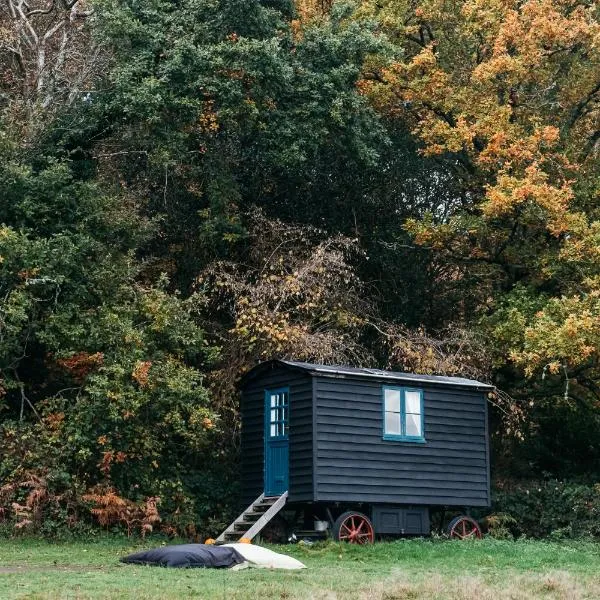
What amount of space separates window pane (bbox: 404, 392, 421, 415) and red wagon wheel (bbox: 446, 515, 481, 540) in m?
2.39

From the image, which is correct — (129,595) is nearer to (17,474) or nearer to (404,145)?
(17,474)

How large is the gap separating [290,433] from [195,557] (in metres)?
5.90

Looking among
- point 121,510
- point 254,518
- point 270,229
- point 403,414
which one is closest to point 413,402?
point 403,414

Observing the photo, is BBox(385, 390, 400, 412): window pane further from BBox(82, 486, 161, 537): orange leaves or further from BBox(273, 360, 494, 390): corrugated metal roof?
BBox(82, 486, 161, 537): orange leaves

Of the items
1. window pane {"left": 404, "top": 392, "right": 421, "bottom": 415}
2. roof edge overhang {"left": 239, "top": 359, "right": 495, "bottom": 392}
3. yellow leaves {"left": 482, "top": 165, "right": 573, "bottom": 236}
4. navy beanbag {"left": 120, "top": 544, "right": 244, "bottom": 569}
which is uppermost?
yellow leaves {"left": 482, "top": 165, "right": 573, "bottom": 236}

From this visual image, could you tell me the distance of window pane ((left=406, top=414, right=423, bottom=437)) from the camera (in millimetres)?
21531

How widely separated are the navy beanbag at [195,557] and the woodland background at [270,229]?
5.71 m

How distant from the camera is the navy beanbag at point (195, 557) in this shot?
594 inches

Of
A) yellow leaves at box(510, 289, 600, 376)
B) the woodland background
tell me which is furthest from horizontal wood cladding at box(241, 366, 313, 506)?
yellow leaves at box(510, 289, 600, 376)

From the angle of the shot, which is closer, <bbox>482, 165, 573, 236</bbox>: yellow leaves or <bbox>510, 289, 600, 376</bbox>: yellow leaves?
<bbox>510, 289, 600, 376</bbox>: yellow leaves

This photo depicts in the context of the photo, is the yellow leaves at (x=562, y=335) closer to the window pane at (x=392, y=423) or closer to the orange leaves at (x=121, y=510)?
the window pane at (x=392, y=423)

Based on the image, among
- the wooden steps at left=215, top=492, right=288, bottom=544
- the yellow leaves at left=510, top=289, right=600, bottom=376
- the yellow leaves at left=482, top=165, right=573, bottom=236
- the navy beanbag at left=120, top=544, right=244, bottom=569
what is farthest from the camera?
the yellow leaves at left=482, top=165, right=573, bottom=236

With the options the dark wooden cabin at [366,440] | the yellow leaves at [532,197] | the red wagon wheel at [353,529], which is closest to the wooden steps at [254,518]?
the dark wooden cabin at [366,440]

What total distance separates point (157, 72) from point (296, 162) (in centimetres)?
364
